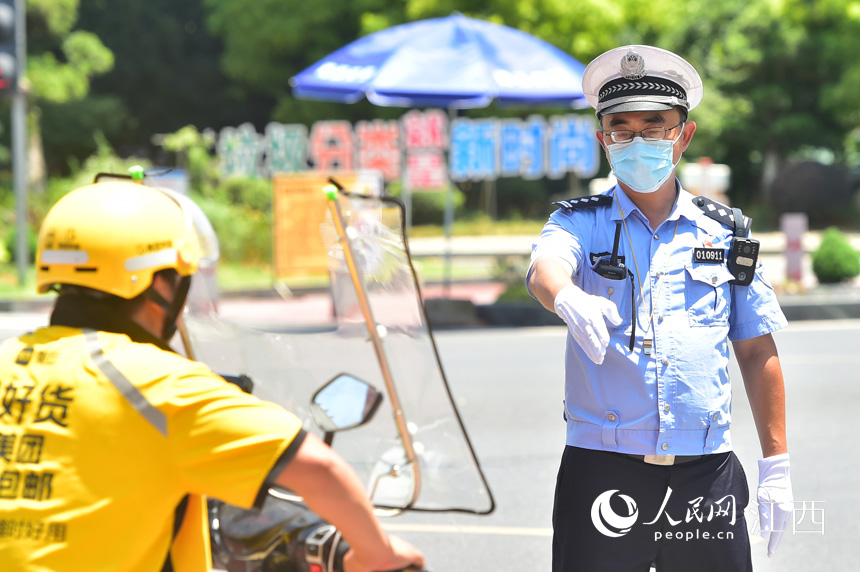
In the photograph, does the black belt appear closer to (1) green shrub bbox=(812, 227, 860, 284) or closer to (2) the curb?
(2) the curb

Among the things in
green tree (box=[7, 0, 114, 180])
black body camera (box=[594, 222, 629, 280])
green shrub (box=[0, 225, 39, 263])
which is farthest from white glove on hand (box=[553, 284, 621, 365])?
green tree (box=[7, 0, 114, 180])

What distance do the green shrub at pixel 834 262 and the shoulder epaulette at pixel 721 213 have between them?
12.1 metres

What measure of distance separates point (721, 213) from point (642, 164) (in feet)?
0.84

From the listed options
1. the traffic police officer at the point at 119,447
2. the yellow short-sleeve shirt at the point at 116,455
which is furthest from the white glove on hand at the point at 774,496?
the yellow short-sleeve shirt at the point at 116,455

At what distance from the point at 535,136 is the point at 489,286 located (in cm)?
366

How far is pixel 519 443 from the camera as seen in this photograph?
6711mm

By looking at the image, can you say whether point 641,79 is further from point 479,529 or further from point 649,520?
point 479,529

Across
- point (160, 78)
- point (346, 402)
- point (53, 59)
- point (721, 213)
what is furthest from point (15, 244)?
point (160, 78)

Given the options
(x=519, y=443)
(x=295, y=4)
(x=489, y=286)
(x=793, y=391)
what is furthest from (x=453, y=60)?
(x=295, y=4)

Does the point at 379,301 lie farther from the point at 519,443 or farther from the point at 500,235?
the point at 500,235

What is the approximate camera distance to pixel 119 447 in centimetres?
171

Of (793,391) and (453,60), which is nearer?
(793,391)

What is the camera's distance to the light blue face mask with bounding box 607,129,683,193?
2713 mm

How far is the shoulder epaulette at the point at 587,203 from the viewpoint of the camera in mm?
2713
